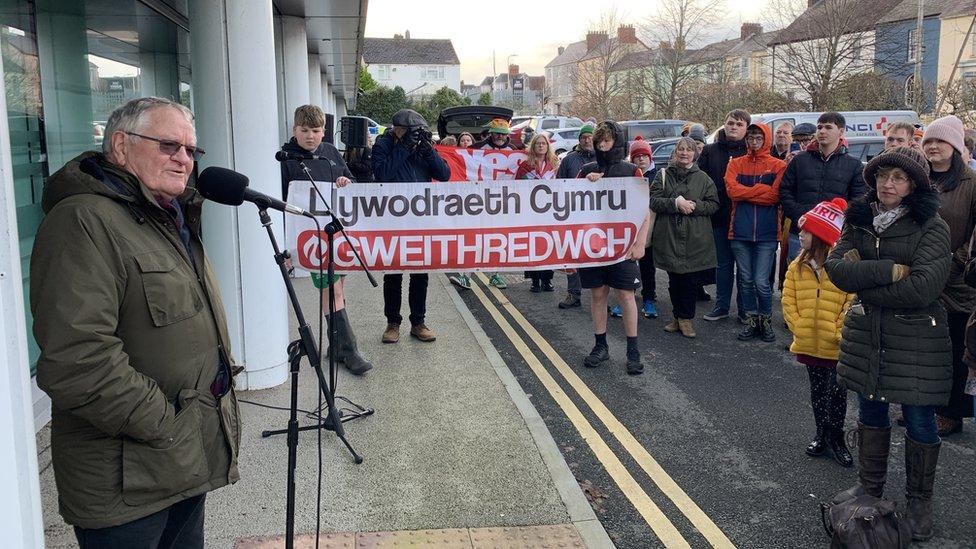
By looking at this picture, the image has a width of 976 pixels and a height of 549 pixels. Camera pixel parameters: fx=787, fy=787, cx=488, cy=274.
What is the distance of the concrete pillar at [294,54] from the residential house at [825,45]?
25.6 m

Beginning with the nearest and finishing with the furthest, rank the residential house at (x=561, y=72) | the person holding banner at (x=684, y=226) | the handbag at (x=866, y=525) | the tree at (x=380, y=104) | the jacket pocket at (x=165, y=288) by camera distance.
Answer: the jacket pocket at (x=165, y=288) < the handbag at (x=866, y=525) < the person holding banner at (x=684, y=226) < the tree at (x=380, y=104) < the residential house at (x=561, y=72)

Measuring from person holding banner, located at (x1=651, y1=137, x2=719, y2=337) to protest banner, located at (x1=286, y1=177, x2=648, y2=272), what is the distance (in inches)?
52.6

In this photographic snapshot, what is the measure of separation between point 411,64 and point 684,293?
109541mm

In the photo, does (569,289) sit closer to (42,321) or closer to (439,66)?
(42,321)

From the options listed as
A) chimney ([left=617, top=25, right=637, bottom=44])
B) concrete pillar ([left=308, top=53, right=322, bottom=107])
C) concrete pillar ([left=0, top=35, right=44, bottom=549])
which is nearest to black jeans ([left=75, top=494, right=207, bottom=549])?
concrete pillar ([left=0, top=35, right=44, bottom=549])

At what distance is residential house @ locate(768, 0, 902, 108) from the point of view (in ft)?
105

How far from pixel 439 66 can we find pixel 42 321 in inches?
4530

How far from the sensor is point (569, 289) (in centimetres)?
973

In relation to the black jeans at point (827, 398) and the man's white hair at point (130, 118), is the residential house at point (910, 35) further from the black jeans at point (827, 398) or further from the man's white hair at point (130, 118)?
the man's white hair at point (130, 118)

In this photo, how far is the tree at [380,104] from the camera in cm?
5469

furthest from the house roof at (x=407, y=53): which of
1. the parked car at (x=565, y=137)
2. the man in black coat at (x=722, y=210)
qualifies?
the man in black coat at (x=722, y=210)

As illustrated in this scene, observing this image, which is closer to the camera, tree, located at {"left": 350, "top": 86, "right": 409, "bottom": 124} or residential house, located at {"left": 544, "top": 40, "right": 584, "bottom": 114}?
tree, located at {"left": 350, "top": 86, "right": 409, "bottom": 124}

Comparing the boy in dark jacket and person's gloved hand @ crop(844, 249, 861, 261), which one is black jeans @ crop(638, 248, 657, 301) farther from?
person's gloved hand @ crop(844, 249, 861, 261)

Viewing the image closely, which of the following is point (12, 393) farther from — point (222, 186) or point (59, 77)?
point (59, 77)
